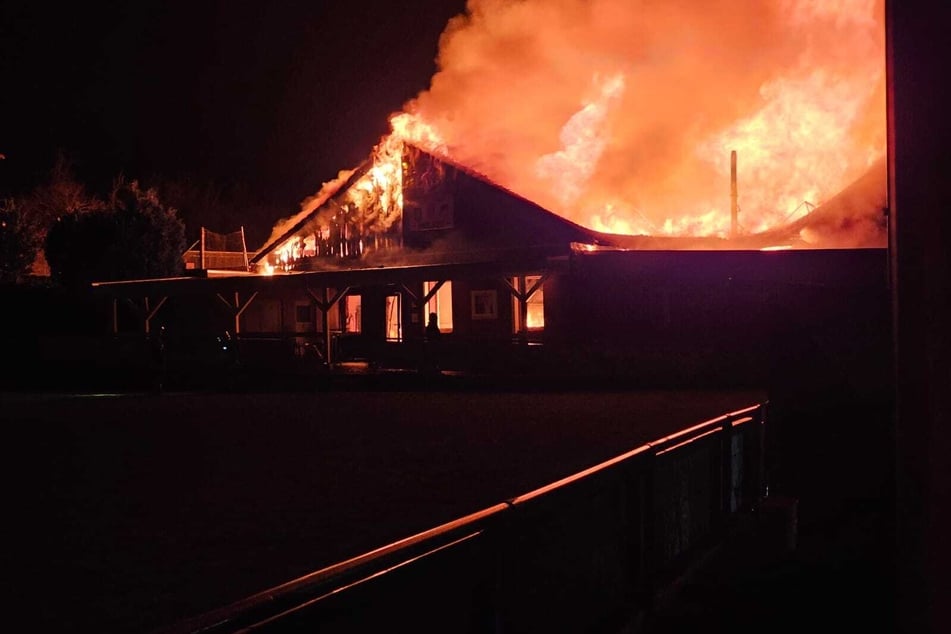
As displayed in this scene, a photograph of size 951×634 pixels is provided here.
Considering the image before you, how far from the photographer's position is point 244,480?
1062 centimetres

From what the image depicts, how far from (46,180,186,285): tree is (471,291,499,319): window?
17892 mm

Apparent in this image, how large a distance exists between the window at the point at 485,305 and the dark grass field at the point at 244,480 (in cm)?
892

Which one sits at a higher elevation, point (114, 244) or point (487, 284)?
point (114, 244)

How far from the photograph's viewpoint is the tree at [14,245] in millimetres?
41000

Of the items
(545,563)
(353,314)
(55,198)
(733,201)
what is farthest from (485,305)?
(55,198)

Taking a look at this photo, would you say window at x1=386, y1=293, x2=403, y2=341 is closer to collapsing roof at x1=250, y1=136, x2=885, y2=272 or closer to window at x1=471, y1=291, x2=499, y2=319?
collapsing roof at x1=250, y1=136, x2=885, y2=272

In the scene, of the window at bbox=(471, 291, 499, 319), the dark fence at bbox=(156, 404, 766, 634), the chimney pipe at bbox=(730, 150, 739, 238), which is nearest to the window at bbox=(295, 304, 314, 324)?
the window at bbox=(471, 291, 499, 319)

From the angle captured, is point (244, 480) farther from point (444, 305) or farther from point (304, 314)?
point (304, 314)

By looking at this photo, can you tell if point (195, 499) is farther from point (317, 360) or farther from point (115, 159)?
point (115, 159)

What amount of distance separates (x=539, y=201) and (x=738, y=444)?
22797 mm

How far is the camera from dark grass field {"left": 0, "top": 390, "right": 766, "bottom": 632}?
6.59 meters

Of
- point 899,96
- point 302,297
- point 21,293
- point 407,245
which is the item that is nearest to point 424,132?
point 407,245

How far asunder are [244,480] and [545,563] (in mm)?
7212

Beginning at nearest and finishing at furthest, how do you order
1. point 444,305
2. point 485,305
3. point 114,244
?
point 485,305, point 444,305, point 114,244
